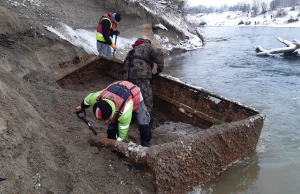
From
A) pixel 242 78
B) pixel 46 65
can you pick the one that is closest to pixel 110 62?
pixel 46 65

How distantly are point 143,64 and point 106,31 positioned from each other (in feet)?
9.05

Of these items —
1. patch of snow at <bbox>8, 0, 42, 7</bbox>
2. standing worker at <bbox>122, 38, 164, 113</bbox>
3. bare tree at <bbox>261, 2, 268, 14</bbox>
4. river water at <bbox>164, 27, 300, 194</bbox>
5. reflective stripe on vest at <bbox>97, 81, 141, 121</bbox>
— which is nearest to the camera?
reflective stripe on vest at <bbox>97, 81, 141, 121</bbox>

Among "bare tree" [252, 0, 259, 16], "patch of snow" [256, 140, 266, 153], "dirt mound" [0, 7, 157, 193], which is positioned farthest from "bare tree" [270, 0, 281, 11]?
"dirt mound" [0, 7, 157, 193]

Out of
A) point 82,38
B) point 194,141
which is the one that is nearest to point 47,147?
point 194,141

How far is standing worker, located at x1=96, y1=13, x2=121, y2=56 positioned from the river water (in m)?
3.50

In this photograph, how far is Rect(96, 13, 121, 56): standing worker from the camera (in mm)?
7863

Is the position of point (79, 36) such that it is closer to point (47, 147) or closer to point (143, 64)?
point (143, 64)

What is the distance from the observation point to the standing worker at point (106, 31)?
7863mm

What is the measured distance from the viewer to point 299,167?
491 centimetres

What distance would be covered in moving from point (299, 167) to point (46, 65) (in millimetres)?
5683

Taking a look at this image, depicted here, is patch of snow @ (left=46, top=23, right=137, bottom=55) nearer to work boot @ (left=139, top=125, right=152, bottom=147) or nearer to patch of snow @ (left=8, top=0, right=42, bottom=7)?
patch of snow @ (left=8, top=0, right=42, bottom=7)

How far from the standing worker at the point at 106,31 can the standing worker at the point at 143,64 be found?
2.43 m

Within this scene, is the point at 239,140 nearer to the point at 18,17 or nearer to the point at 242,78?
the point at 18,17

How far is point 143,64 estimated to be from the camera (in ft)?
18.5
